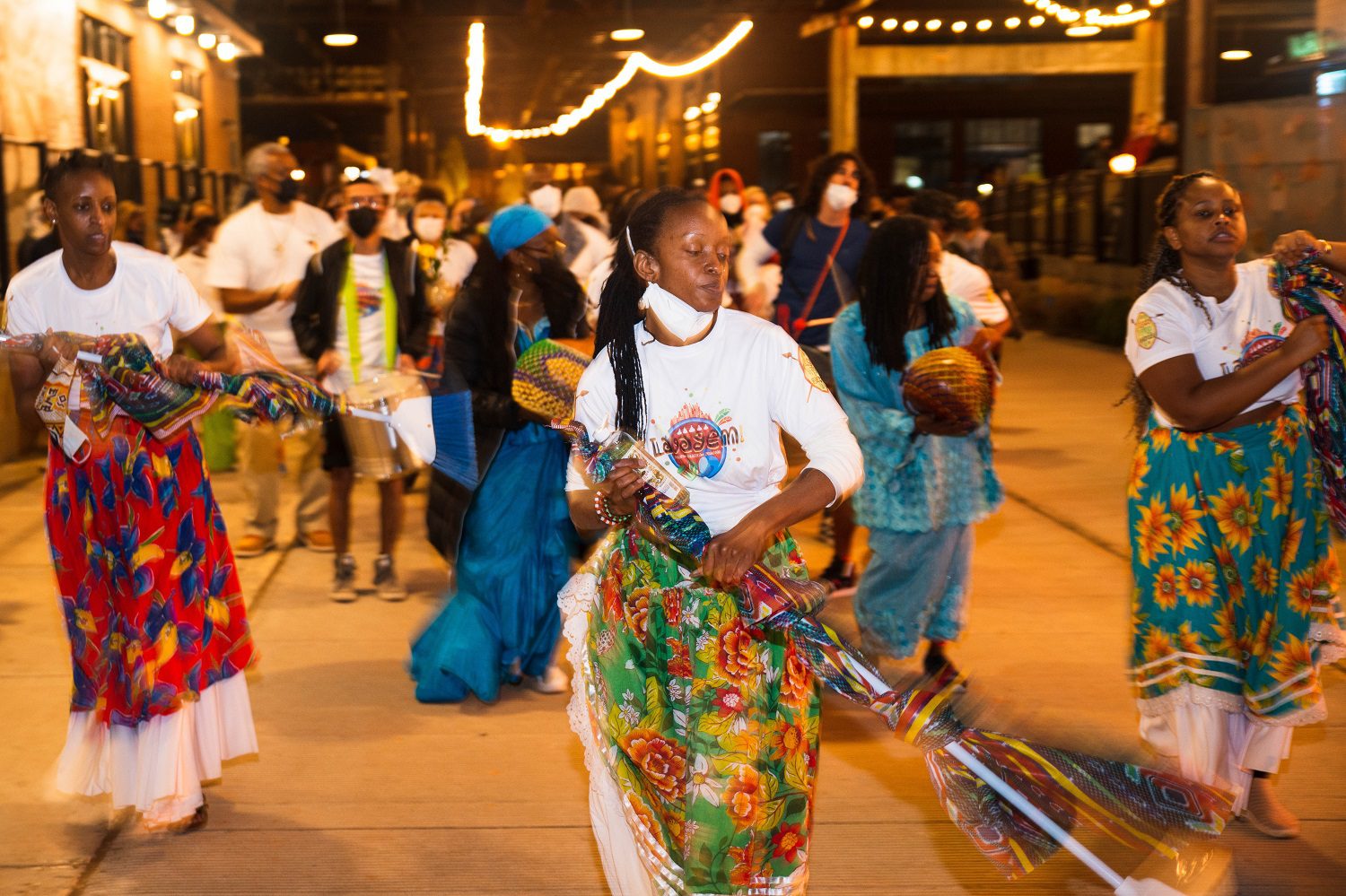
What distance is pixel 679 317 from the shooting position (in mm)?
3320

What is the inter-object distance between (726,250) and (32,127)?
→ 12.6m

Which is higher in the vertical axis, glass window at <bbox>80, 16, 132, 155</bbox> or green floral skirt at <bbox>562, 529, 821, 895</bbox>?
glass window at <bbox>80, 16, 132, 155</bbox>

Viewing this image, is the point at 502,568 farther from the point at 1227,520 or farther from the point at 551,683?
the point at 1227,520

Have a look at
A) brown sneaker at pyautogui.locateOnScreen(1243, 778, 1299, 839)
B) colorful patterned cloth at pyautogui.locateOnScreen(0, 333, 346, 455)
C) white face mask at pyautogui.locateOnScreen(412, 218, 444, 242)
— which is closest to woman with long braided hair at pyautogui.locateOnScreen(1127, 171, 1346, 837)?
brown sneaker at pyautogui.locateOnScreen(1243, 778, 1299, 839)

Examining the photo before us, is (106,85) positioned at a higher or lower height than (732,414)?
higher

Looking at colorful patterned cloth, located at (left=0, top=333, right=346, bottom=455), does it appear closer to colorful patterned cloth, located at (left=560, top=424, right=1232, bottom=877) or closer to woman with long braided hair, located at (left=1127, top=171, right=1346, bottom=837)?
colorful patterned cloth, located at (left=560, top=424, right=1232, bottom=877)

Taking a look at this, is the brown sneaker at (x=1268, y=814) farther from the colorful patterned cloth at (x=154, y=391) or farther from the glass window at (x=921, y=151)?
the glass window at (x=921, y=151)

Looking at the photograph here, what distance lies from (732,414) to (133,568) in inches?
87.7

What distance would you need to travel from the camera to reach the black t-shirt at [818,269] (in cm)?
826

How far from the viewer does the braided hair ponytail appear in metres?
4.46

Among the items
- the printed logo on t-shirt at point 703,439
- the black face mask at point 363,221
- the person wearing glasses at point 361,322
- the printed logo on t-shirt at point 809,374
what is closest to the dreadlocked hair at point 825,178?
the person wearing glasses at point 361,322

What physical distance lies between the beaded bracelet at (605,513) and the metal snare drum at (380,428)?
139 centimetres

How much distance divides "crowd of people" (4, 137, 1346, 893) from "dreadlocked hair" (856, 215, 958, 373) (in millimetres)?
14

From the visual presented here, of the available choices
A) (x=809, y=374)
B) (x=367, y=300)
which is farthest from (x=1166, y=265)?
(x=367, y=300)
